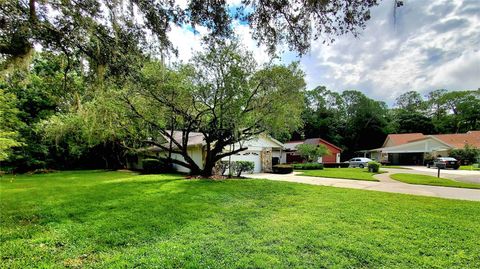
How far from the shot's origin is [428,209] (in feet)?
22.6

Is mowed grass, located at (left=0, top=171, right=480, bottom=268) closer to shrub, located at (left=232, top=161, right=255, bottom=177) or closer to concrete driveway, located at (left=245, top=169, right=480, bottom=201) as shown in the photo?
concrete driveway, located at (left=245, top=169, right=480, bottom=201)

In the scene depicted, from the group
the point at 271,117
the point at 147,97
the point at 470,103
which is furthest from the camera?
the point at 470,103

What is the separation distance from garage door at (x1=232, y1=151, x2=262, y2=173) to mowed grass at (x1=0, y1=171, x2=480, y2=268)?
11.0 m

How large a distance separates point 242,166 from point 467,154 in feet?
97.0

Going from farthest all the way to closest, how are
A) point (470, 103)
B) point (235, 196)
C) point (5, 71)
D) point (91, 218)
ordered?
1. point (470, 103)
2. point (235, 196)
3. point (91, 218)
4. point (5, 71)

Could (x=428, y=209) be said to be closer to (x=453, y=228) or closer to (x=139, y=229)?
(x=453, y=228)

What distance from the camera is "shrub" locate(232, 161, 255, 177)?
1711cm

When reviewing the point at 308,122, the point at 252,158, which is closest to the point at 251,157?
the point at 252,158

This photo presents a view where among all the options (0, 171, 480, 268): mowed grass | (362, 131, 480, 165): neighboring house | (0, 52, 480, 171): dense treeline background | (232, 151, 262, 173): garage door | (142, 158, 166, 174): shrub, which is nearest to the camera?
(0, 171, 480, 268): mowed grass

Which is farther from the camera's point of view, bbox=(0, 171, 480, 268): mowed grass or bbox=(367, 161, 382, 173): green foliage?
bbox=(367, 161, 382, 173): green foliage

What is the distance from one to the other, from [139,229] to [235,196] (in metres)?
4.11

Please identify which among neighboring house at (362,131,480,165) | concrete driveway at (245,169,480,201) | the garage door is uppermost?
neighboring house at (362,131,480,165)

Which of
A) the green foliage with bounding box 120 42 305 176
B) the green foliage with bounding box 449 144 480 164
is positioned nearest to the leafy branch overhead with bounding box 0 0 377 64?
the green foliage with bounding box 120 42 305 176

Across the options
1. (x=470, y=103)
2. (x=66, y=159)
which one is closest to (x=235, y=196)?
(x=66, y=159)
